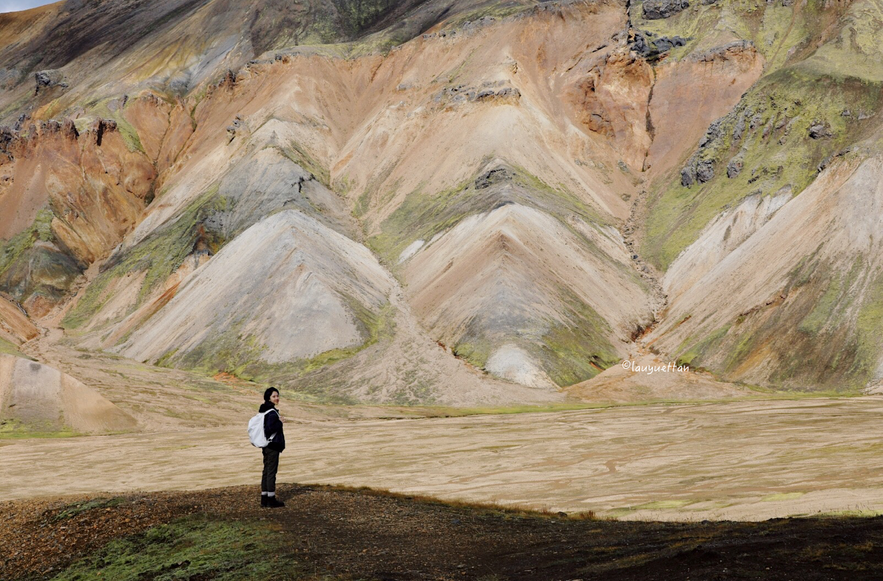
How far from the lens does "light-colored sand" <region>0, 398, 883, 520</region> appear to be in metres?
23.8

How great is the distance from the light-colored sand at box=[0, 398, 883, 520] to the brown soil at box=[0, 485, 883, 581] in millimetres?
4229

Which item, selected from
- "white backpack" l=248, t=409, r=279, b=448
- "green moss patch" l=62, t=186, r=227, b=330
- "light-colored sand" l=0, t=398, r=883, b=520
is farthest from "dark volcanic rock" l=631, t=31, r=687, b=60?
"white backpack" l=248, t=409, r=279, b=448

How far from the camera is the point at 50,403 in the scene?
190 ft

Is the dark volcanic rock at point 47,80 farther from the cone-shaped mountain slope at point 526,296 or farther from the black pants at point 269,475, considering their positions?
the black pants at point 269,475

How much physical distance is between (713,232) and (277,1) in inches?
4214

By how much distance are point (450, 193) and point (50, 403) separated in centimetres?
5834

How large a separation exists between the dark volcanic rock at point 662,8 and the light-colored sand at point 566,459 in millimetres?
91535

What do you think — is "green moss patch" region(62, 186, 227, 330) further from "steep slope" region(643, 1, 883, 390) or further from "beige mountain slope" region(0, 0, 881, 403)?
"steep slope" region(643, 1, 883, 390)

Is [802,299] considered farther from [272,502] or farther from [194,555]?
[194,555]

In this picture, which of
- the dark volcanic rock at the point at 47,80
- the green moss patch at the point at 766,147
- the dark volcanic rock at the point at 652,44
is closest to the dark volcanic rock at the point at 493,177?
the green moss patch at the point at 766,147

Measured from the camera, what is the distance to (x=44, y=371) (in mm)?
60250

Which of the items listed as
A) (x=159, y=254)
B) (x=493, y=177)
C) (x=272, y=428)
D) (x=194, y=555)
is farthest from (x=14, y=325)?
(x=194, y=555)

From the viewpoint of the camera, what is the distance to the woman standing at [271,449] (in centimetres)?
1955

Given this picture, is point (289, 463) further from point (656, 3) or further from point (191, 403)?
point (656, 3)
